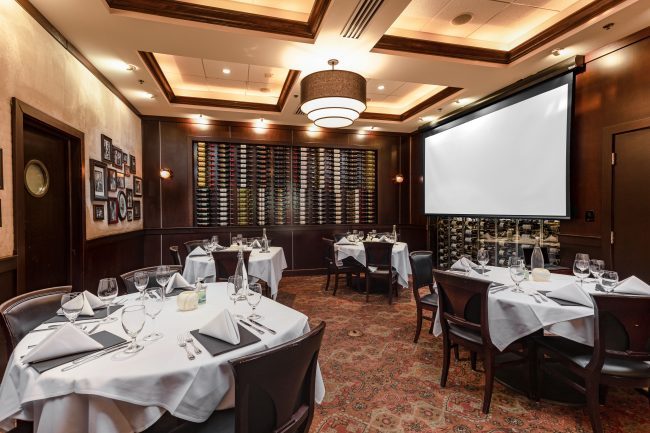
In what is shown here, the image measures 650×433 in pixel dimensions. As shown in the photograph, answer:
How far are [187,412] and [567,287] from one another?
7.65 ft

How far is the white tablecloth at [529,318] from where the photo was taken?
Answer: 6.57 feet

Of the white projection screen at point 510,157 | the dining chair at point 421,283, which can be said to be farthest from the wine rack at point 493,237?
the dining chair at point 421,283

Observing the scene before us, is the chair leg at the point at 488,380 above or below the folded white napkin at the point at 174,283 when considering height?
below

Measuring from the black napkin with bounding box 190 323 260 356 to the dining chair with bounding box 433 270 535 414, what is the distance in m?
1.51

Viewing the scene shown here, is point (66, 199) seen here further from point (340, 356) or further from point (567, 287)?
point (567, 287)

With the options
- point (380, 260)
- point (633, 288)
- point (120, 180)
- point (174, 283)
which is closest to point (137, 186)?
point (120, 180)

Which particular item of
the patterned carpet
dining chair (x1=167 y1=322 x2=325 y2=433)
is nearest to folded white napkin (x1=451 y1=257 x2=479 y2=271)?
the patterned carpet

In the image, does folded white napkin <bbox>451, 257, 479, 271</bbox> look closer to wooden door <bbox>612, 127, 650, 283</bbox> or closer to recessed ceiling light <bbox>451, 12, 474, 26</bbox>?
wooden door <bbox>612, 127, 650, 283</bbox>

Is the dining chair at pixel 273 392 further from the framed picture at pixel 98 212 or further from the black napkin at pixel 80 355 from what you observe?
the framed picture at pixel 98 212

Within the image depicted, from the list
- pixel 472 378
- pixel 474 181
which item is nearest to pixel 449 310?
pixel 472 378

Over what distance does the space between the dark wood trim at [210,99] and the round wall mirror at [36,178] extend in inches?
66.8

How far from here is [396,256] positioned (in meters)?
4.91

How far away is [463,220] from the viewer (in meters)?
6.14

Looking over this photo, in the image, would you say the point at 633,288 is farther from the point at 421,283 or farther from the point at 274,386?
the point at 274,386
